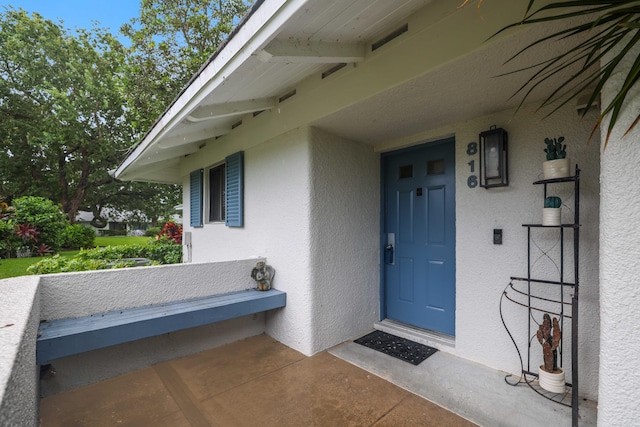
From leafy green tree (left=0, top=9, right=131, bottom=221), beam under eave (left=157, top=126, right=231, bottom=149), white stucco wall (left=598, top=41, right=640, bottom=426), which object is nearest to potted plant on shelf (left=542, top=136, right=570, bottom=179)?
white stucco wall (left=598, top=41, right=640, bottom=426)

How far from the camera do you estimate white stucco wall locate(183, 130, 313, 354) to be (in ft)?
11.4

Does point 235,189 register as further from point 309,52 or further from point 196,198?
point 309,52

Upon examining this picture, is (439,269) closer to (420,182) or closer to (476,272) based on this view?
(476,272)

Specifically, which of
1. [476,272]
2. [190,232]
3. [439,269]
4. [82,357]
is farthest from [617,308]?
[190,232]

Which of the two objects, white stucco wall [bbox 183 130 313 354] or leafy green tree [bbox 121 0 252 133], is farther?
leafy green tree [bbox 121 0 252 133]

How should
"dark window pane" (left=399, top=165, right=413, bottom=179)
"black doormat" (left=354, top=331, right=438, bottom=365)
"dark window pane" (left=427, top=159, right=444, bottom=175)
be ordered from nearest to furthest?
"black doormat" (left=354, top=331, right=438, bottom=365) → "dark window pane" (left=427, top=159, right=444, bottom=175) → "dark window pane" (left=399, top=165, right=413, bottom=179)

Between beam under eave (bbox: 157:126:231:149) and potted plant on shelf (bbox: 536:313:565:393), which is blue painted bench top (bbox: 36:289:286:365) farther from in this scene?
potted plant on shelf (bbox: 536:313:565:393)

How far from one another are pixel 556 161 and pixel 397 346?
2.61m

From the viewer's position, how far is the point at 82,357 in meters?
2.84

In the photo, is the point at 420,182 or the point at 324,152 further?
the point at 420,182

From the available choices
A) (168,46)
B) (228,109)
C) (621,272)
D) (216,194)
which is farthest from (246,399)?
(168,46)

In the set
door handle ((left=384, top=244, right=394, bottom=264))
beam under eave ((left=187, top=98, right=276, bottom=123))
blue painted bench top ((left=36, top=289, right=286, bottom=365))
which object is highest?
beam under eave ((left=187, top=98, right=276, bottom=123))

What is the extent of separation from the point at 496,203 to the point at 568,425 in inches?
75.6

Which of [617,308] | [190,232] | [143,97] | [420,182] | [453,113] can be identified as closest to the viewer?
[617,308]
